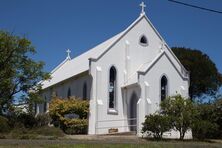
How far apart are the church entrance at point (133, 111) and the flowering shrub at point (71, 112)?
3.73 meters

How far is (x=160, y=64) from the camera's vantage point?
38000 mm

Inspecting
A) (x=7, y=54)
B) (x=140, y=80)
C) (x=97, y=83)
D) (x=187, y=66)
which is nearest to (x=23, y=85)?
(x=7, y=54)

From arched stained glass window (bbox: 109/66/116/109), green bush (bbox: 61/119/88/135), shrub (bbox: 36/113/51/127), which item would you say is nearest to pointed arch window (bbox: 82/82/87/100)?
arched stained glass window (bbox: 109/66/116/109)

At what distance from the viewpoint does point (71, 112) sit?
38.5 m

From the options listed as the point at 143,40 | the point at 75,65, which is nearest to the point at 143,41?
the point at 143,40

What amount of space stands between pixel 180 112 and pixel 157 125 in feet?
6.78

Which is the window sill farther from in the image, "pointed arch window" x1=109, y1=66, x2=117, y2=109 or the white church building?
"pointed arch window" x1=109, y1=66, x2=117, y2=109

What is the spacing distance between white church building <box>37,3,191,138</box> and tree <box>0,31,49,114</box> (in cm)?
446

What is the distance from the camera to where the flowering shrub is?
37.4 metres

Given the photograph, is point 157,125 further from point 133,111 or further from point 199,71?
point 199,71

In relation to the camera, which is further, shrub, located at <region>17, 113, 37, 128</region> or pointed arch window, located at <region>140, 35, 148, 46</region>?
pointed arch window, located at <region>140, 35, 148, 46</region>

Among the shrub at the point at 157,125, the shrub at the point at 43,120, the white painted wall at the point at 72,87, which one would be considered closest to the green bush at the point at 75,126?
the white painted wall at the point at 72,87

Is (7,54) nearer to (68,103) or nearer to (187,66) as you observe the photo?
(68,103)

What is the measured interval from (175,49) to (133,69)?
21.3 metres
